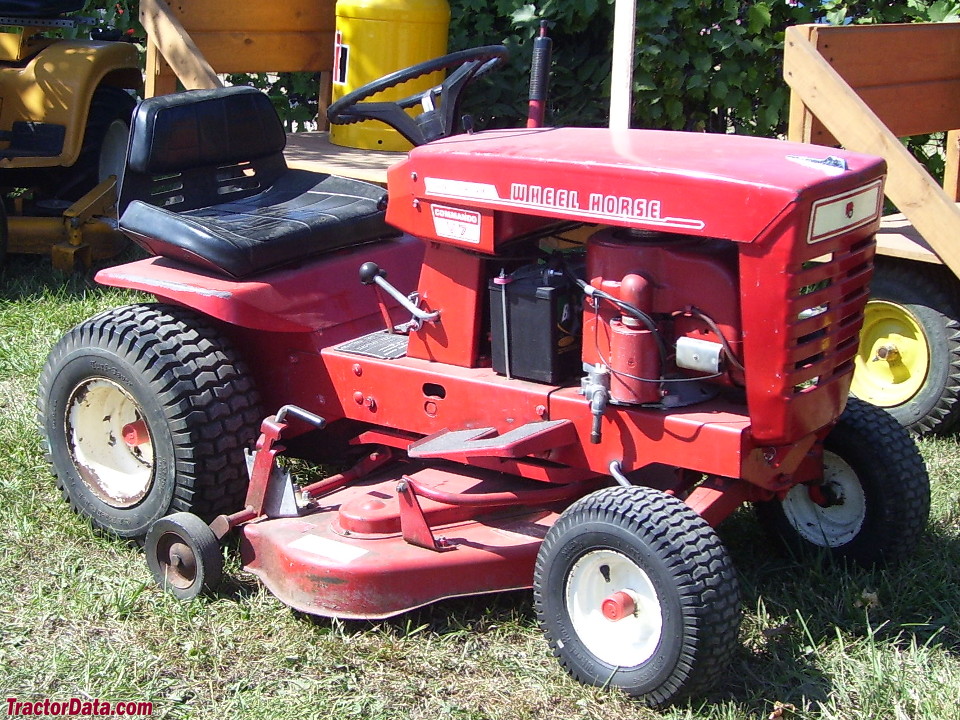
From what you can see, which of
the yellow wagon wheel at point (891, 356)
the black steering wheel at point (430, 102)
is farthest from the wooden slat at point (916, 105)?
the black steering wheel at point (430, 102)

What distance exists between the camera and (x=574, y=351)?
3100mm

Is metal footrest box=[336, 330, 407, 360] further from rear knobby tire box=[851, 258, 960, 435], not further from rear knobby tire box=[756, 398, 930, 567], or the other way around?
rear knobby tire box=[851, 258, 960, 435]

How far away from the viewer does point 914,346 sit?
432cm

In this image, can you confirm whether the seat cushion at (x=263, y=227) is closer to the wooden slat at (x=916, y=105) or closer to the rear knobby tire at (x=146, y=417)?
the rear knobby tire at (x=146, y=417)

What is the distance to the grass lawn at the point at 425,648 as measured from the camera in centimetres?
274

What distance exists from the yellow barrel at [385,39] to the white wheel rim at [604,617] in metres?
3.69

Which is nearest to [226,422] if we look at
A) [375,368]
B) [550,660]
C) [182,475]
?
[182,475]

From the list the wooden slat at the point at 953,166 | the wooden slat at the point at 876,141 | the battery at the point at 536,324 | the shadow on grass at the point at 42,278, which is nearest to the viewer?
the battery at the point at 536,324

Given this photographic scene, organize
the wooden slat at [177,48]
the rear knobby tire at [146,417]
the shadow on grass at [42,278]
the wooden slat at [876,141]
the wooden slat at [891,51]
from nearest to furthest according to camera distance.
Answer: the rear knobby tire at [146,417]
the wooden slat at [876,141]
the wooden slat at [891,51]
the wooden slat at [177,48]
the shadow on grass at [42,278]

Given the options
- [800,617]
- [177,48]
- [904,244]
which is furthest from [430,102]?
[177,48]

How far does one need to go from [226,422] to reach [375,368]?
0.45 m

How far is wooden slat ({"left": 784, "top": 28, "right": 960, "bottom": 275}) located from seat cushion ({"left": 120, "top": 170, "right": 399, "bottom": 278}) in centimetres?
156

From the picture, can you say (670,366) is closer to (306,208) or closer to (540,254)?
(540,254)

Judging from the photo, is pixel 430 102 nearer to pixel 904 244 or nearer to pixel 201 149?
pixel 201 149
